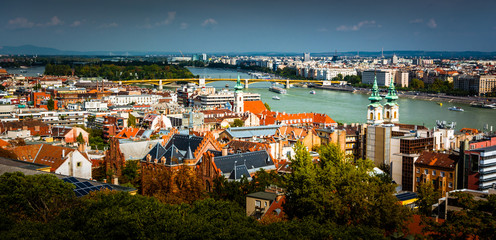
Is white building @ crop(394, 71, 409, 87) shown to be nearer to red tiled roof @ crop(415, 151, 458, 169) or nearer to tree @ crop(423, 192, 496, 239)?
red tiled roof @ crop(415, 151, 458, 169)

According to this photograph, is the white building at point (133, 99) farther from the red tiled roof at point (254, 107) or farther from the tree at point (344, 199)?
the tree at point (344, 199)

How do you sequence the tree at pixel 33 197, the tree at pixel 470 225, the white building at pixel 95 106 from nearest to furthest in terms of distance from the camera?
the tree at pixel 470 225, the tree at pixel 33 197, the white building at pixel 95 106

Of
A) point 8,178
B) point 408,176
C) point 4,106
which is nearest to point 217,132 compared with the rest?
point 408,176

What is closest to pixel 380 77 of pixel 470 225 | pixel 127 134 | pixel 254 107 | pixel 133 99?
pixel 133 99

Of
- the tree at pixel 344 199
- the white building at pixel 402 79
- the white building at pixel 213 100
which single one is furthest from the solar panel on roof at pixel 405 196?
the white building at pixel 402 79

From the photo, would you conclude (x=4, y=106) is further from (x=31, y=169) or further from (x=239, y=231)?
(x=239, y=231)

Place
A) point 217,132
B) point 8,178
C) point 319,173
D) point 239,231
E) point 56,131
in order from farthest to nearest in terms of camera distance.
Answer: point 56,131 → point 217,132 → point 319,173 → point 8,178 → point 239,231

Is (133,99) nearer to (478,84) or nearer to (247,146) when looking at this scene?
(247,146)
